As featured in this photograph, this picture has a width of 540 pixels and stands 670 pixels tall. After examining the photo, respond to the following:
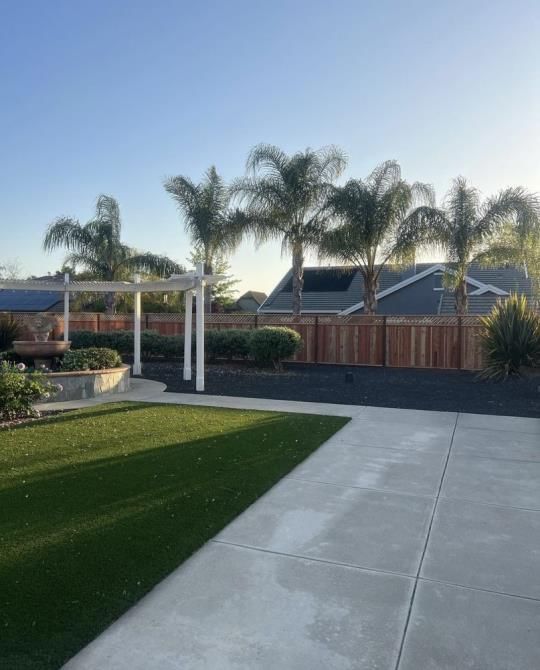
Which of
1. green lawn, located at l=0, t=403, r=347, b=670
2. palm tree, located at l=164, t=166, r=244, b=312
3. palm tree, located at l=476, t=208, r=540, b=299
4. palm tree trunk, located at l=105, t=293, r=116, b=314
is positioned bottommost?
green lawn, located at l=0, t=403, r=347, b=670

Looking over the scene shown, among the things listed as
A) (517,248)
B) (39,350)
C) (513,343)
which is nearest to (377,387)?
(513,343)

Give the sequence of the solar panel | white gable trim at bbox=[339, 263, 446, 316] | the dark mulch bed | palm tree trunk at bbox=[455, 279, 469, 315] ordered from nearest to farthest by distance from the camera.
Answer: the dark mulch bed, palm tree trunk at bbox=[455, 279, 469, 315], white gable trim at bbox=[339, 263, 446, 316], the solar panel

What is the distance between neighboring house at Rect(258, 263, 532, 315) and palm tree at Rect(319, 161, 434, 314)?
2382 millimetres

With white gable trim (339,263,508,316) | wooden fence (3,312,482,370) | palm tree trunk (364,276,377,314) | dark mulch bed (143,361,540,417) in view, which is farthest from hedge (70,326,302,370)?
white gable trim (339,263,508,316)

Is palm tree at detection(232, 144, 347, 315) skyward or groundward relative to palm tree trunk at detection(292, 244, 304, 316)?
skyward

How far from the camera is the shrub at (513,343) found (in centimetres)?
1227

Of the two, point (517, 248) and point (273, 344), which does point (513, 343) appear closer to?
point (517, 248)

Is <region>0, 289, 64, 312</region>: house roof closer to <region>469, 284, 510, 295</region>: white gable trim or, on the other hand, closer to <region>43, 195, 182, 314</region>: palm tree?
<region>43, 195, 182, 314</region>: palm tree

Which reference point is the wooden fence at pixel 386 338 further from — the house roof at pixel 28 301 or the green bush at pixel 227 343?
the house roof at pixel 28 301

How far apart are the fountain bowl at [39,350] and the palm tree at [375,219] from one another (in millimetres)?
9295

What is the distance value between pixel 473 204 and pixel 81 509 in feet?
51.3

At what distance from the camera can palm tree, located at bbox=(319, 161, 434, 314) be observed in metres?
16.9

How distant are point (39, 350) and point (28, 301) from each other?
68.2ft

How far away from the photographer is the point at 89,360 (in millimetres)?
10461
